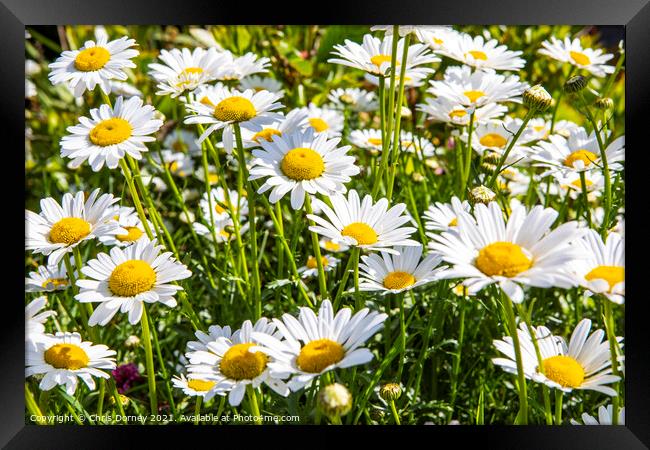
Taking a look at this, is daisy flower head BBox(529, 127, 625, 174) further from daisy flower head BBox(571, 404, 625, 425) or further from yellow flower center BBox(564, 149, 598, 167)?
daisy flower head BBox(571, 404, 625, 425)

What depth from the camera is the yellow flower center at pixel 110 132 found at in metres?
1.42

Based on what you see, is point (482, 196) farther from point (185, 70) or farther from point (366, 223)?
point (185, 70)

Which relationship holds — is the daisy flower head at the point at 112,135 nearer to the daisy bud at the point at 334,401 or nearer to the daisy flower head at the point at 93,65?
the daisy flower head at the point at 93,65

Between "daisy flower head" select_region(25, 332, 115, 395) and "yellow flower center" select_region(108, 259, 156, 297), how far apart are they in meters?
0.16

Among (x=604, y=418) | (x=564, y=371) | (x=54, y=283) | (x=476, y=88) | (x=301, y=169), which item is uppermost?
(x=476, y=88)

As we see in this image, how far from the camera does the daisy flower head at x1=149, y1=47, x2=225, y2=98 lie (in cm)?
156

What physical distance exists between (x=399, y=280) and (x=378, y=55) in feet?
1.83

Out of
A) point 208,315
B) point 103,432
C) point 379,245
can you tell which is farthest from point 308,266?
point 103,432

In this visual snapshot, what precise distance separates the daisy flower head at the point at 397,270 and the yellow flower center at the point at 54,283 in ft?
2.35

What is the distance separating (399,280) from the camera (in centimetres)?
137

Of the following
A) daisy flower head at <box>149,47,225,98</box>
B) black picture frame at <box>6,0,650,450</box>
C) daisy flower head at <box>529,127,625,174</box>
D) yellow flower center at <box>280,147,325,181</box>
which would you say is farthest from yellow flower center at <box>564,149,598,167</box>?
daisy flower head at <box>149,47,225,98</box>

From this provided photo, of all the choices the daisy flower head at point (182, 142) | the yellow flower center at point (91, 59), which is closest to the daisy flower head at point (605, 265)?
the yellow flower center at point (91, 59)

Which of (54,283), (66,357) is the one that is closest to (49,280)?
(54,283)
